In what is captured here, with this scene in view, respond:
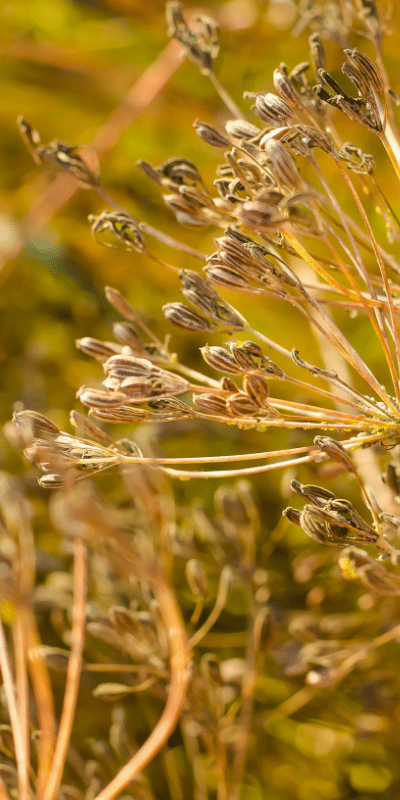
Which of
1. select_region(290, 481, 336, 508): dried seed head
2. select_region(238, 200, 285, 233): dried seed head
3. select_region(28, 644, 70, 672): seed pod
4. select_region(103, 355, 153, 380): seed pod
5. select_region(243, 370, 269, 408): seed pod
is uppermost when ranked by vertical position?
select_region(238, 200, 285, 233): dried seed head

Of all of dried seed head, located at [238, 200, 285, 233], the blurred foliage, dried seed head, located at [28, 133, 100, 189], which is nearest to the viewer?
dried seed head, located at [238, 200, 285, 233]

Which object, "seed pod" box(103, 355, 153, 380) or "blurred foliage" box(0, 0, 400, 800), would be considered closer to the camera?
"seed pod" box(103, 355, 153, 380)

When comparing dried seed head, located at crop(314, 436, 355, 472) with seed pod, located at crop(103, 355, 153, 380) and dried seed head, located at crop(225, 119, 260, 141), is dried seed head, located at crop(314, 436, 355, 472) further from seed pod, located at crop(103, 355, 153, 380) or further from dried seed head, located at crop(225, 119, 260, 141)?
dried seed head, located at crop(225, 119, 260, 141)

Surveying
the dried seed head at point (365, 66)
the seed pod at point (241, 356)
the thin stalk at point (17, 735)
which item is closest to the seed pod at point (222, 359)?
the seed pod at point (241, 356)

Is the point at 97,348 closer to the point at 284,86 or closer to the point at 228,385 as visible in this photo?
the point at 228,385

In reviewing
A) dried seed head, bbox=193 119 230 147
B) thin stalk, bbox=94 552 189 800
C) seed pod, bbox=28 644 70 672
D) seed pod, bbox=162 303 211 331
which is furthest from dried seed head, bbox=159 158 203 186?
seed pod, bbox=28 644 70 672

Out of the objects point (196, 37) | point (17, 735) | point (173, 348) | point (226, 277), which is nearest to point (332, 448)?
point (226, 277)

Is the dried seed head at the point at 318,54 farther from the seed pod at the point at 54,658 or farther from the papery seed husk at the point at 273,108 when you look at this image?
the seed pod at the point at 54,658
